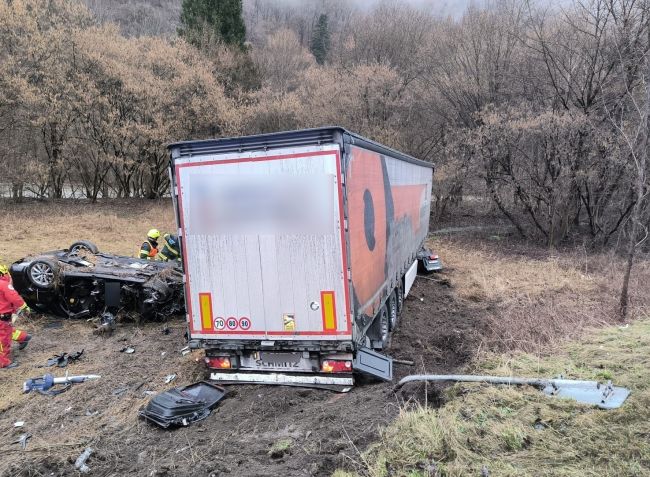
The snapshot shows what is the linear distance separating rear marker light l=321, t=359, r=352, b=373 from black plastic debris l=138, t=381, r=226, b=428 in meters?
1.23

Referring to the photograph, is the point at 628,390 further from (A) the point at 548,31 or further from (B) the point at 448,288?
(A) the point at 548,31

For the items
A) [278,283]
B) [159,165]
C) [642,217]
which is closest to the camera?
[278,283]

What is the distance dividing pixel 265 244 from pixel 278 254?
182mm

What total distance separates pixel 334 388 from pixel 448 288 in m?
7.30

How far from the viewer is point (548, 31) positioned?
17.1 m

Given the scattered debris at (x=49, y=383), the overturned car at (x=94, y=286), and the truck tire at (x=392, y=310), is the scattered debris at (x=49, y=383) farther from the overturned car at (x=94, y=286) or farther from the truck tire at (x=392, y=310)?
the truck tire at (x=392, y=310)

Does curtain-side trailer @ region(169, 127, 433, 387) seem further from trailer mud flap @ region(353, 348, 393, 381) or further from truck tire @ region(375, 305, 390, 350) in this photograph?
truck tire @ region(375, 305, 390, 350)

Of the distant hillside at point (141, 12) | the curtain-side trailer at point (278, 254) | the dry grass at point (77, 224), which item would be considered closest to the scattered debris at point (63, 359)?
the curtain-side trailer at point (278, 254)

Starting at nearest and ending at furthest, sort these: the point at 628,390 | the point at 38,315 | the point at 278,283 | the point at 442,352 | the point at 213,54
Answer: the point at 628,390
the point at 278,283
the point at 442,352
the point at 38,315
the point at 213,54

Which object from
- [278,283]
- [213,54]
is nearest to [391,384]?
[278,283]

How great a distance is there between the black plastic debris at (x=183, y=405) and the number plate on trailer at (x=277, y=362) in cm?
44

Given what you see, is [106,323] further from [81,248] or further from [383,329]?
[383,329]

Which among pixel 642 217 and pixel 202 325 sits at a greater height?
pixel 202 325

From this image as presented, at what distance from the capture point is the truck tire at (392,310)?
25.3 ft
